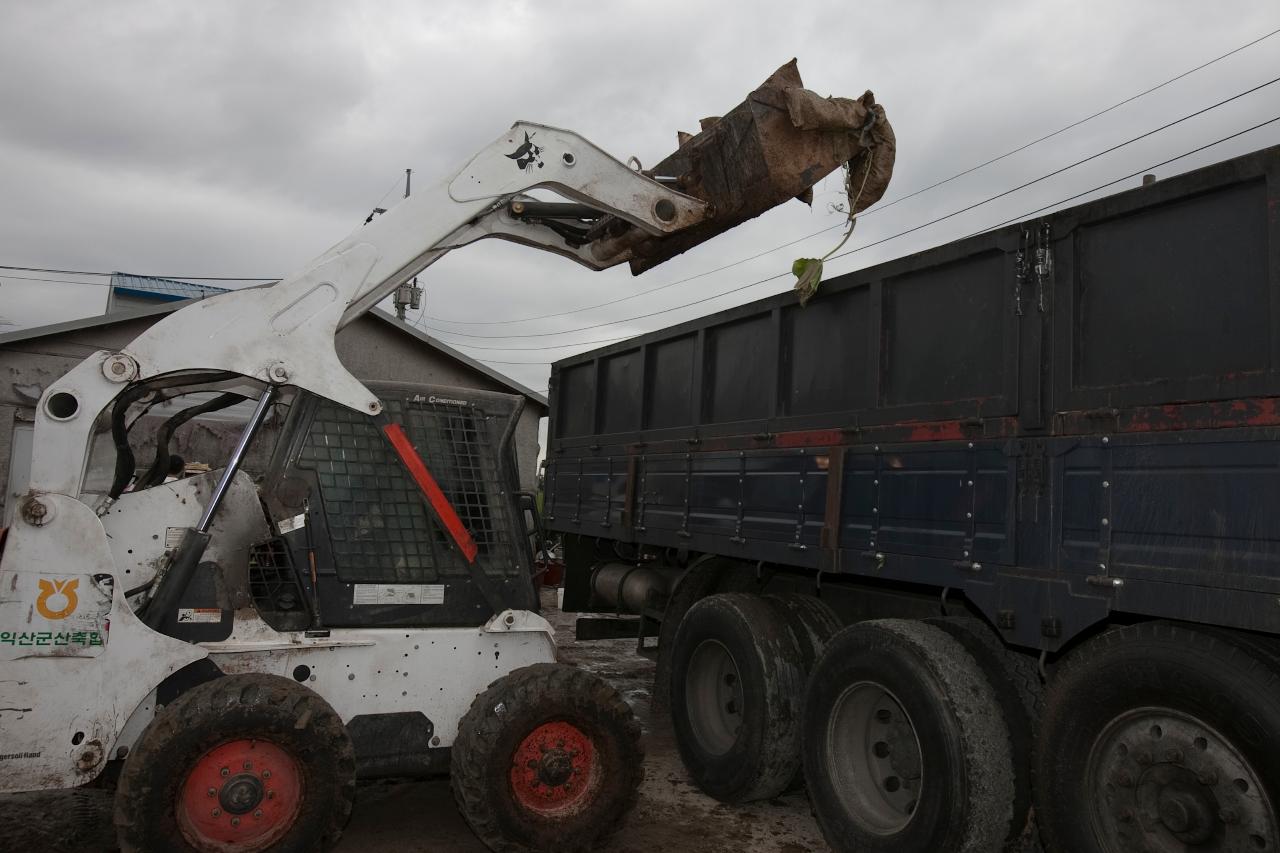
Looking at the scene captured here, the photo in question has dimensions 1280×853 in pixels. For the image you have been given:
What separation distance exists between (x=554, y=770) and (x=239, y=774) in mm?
1334

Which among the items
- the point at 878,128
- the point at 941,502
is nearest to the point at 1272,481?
the point at 941,502

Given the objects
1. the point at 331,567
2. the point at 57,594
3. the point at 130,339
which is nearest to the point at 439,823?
the point at 331,567

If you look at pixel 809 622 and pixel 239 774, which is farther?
pixel 809 622

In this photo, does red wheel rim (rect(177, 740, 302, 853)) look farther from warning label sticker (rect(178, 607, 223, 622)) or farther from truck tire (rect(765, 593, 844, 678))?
truck tire (rect(765, 593, 844, 678))

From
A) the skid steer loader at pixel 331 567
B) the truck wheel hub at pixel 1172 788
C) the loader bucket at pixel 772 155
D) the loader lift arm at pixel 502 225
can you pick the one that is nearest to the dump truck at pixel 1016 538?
the truck wheel hub at pixel 1172 788

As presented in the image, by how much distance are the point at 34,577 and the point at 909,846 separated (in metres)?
3.68

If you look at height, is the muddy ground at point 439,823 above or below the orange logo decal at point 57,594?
below

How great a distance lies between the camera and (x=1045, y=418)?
365 cm

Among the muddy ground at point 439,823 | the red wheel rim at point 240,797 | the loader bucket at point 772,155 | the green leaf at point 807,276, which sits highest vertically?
the loader bucket at point 772,155

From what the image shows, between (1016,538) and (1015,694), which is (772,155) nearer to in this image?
(1016,538)

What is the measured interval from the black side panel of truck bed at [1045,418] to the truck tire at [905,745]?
336mm

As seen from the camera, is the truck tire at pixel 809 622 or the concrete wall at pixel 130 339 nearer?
the truck tire at pixel 809 622

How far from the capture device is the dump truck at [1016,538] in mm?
2975

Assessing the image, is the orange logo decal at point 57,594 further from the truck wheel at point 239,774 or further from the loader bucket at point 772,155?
the loader bucket at point 772,155
